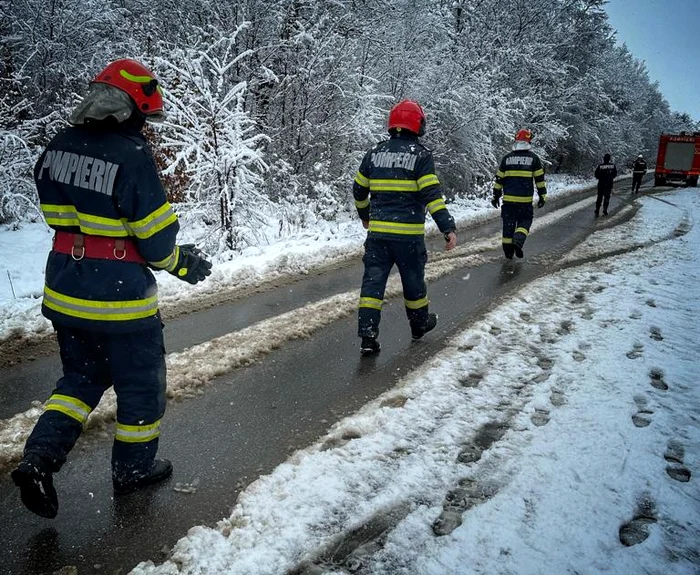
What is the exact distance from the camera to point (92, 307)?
7.54 feet

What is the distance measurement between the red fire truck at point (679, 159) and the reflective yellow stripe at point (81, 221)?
126 feet

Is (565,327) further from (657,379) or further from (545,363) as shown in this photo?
(657,379)

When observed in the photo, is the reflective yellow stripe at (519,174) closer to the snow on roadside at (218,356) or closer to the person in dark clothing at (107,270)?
the snow on roadside at (218,356)

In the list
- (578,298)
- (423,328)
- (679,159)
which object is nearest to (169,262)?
(423,328)

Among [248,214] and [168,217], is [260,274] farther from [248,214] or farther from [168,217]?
[168,217]

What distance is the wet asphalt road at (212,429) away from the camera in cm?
225

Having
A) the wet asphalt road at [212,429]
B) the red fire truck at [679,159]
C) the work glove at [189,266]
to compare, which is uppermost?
the red fire truck at [679,159]

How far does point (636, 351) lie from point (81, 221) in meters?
4.82

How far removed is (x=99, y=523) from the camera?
238 centimetres

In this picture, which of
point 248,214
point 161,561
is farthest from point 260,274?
point 161,561

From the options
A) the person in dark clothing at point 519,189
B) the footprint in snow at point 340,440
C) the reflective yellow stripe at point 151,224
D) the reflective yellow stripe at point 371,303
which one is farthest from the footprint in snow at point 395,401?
the person in dark clothing at point 519,189

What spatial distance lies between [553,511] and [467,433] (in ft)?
2.62

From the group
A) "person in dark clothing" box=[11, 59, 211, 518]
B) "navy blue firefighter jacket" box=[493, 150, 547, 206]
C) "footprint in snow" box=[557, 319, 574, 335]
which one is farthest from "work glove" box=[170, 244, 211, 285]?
"navy blue firefighter jacket" box=[493, 150, 547, 206]

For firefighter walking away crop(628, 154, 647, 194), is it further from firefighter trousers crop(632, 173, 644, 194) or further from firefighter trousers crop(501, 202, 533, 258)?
firefighter trousers crop(501, 202, 533, 258)
